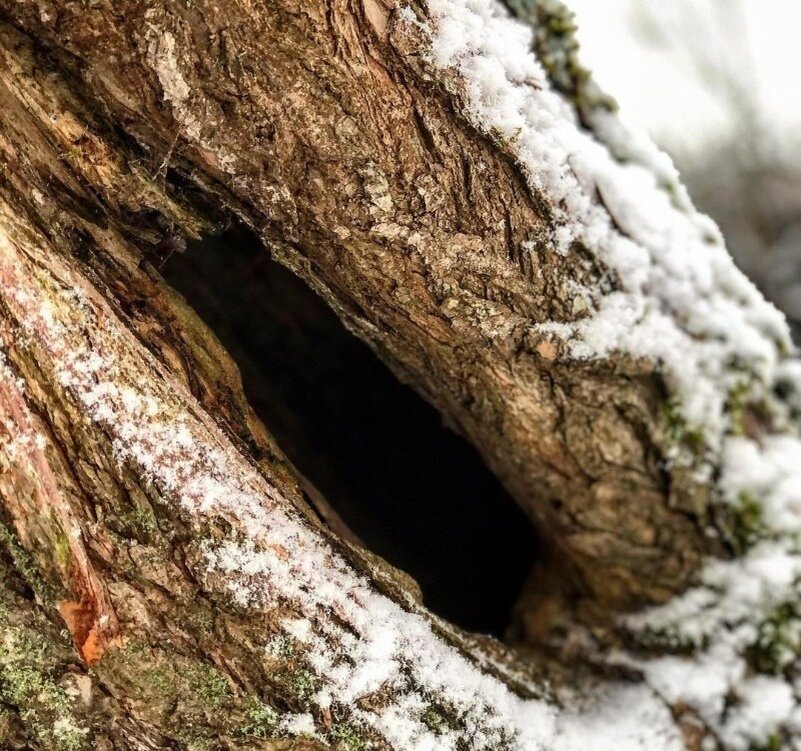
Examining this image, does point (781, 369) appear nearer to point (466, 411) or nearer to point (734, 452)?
point (734, 452)

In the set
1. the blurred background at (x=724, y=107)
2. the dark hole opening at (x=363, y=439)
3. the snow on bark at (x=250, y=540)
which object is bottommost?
the snow on bark at (x=250, y=540)

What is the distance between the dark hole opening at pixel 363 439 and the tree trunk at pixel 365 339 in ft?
1.24

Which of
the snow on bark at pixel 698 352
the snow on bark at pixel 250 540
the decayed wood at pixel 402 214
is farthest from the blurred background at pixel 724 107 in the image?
the snow on bark at pixel 250 540

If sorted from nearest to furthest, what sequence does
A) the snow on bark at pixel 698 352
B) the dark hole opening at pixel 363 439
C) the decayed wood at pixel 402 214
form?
the decayed wood at pixel 402 214 < the snow on bark at pixel 698 352 < the dark hole opening at pixel 363 439

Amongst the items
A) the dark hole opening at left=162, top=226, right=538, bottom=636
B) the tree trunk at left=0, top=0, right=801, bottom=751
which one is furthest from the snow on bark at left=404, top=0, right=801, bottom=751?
the dark hole opening at left=162, top=226, right=538, bottom=636

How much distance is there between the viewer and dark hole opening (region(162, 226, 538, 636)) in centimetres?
188

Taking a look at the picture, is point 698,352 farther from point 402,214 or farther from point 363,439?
point 363,439

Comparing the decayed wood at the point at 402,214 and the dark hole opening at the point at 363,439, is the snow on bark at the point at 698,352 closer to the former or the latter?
the decayed wood at the point at 402,214

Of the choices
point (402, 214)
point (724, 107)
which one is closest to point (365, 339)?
point (402, 214)

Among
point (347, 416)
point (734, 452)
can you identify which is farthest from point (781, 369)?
point (347, 416)

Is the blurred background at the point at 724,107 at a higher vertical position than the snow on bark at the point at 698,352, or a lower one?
higher

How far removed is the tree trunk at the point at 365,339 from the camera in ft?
3.63

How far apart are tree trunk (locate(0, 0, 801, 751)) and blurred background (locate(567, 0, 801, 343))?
0.59 metres

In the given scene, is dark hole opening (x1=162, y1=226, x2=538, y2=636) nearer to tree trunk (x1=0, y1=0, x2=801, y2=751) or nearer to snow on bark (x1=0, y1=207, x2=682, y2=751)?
tree trunk (x1=0, y1=0, x2=801, y2=751)
